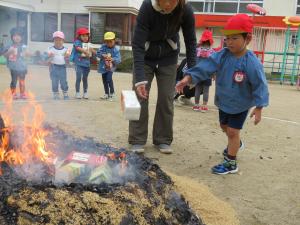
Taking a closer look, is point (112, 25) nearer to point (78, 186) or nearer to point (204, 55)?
point (204, 55)

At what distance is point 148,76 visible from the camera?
178 inches

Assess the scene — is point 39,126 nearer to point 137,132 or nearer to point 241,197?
point 137,132

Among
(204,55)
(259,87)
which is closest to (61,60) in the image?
(204,55)

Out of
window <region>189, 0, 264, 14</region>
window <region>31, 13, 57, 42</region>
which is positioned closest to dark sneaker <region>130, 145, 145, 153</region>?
window <region>31, 13, 57, 42</region>

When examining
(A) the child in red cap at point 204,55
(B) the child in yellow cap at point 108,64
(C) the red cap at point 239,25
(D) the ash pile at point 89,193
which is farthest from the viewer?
(B) the child in yellow cap at point 108,64

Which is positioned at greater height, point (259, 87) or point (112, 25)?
point (112, 25)

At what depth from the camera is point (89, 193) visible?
2.22 metres

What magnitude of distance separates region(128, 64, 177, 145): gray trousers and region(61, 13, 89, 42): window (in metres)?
19.2

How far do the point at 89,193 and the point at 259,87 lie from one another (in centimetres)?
221

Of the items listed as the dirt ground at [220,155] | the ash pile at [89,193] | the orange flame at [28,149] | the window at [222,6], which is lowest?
the dirt ground at [220,155]

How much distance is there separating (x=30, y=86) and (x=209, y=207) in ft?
27.0

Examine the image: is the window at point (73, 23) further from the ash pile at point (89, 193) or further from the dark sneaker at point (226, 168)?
the ash pile at point (89, 193)

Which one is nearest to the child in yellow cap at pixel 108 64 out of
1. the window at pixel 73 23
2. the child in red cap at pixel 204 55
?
the child in red cap at pixel 204 55

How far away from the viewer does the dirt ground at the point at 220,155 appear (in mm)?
3281
